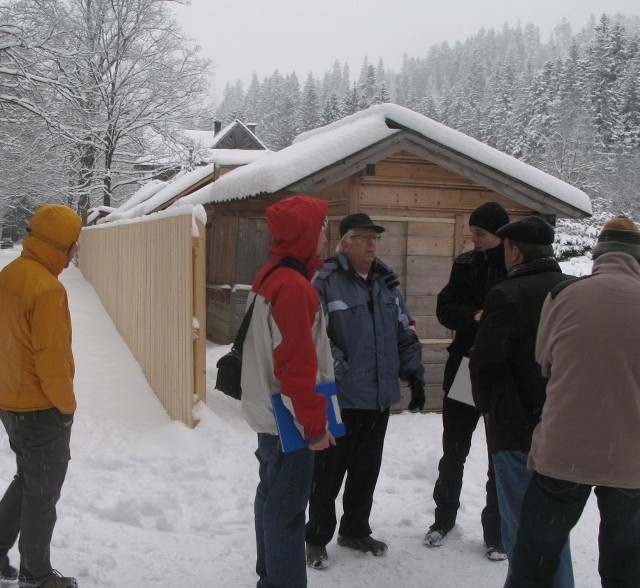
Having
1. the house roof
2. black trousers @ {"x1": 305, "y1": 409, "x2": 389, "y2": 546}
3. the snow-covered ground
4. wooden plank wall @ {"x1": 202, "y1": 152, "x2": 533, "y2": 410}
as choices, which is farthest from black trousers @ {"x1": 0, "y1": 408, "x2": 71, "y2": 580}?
the house roof

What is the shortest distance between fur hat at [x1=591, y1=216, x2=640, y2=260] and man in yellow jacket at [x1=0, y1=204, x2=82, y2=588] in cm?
244

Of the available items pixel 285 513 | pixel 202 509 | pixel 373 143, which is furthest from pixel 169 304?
pixel 285 513

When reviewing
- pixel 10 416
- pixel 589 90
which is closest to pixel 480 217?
pixel 10 416

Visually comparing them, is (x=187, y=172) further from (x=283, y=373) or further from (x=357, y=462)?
(x=283, y=373)

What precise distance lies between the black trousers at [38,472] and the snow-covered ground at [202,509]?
406 millimetres

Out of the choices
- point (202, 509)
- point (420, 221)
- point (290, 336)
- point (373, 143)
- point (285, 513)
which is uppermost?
point (373, 143)

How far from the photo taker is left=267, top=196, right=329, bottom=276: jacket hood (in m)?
2.87

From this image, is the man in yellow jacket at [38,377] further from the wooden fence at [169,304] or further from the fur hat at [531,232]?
the wooden fence at [169,304]

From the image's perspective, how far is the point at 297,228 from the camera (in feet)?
9.42

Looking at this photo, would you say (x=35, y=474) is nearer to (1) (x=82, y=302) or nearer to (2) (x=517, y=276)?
(2) (x=517, y=276)

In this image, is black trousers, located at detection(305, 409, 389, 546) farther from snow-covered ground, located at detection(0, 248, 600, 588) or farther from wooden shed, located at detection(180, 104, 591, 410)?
wooden shed, located at detection(180, 104, 591, 410)

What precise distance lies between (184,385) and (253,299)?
283 centimetres

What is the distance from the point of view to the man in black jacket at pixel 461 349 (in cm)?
389

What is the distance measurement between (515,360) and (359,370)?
3.35ft
